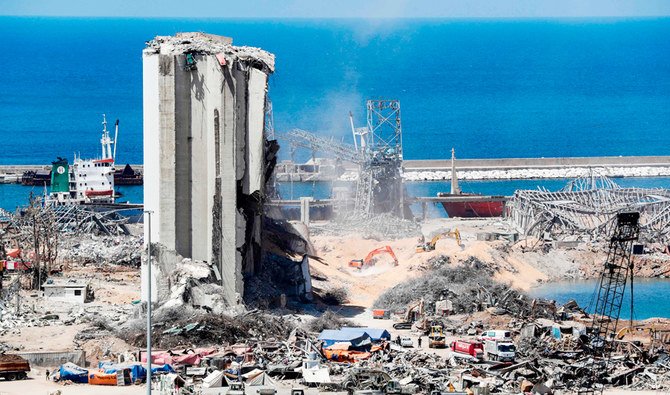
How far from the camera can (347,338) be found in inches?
2341

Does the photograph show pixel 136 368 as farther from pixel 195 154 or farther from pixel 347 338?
pixel 195 154

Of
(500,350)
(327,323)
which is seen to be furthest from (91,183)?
(500,350)

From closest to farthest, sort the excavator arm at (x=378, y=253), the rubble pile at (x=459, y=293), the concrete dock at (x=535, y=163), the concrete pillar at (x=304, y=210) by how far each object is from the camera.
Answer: the rubble pile at (x=459, y=293) → the excavator arm at (x=378, y=253) → the concrete pillar at (x=304, y=210) → the concrete dock at (x=535, y=163)

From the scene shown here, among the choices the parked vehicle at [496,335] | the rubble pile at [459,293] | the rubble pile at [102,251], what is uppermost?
the rubble pile at [102,251]

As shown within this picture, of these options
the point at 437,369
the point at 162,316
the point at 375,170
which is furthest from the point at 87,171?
the point at 437,369

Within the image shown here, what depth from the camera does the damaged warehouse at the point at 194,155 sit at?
65875 millimetres

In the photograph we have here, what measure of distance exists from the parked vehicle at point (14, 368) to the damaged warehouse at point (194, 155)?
478 inches

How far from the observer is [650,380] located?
55094 millimetres

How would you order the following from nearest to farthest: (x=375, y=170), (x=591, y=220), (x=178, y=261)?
(x=178, y=261), (x=591, y=220), (x=375, y=170)

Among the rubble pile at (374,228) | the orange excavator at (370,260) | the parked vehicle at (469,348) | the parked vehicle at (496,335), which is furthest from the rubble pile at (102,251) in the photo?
the parked vehicle at (469,348)

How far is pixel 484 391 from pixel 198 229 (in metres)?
18.5

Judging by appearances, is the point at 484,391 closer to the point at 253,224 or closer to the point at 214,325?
the point at 214,325

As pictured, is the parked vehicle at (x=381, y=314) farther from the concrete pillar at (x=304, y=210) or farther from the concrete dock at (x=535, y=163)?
the concrete dock at (x=535, y=163)

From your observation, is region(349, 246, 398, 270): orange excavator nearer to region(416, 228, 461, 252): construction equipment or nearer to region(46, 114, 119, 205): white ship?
region(416, 228, 461, 252): construction equipment
